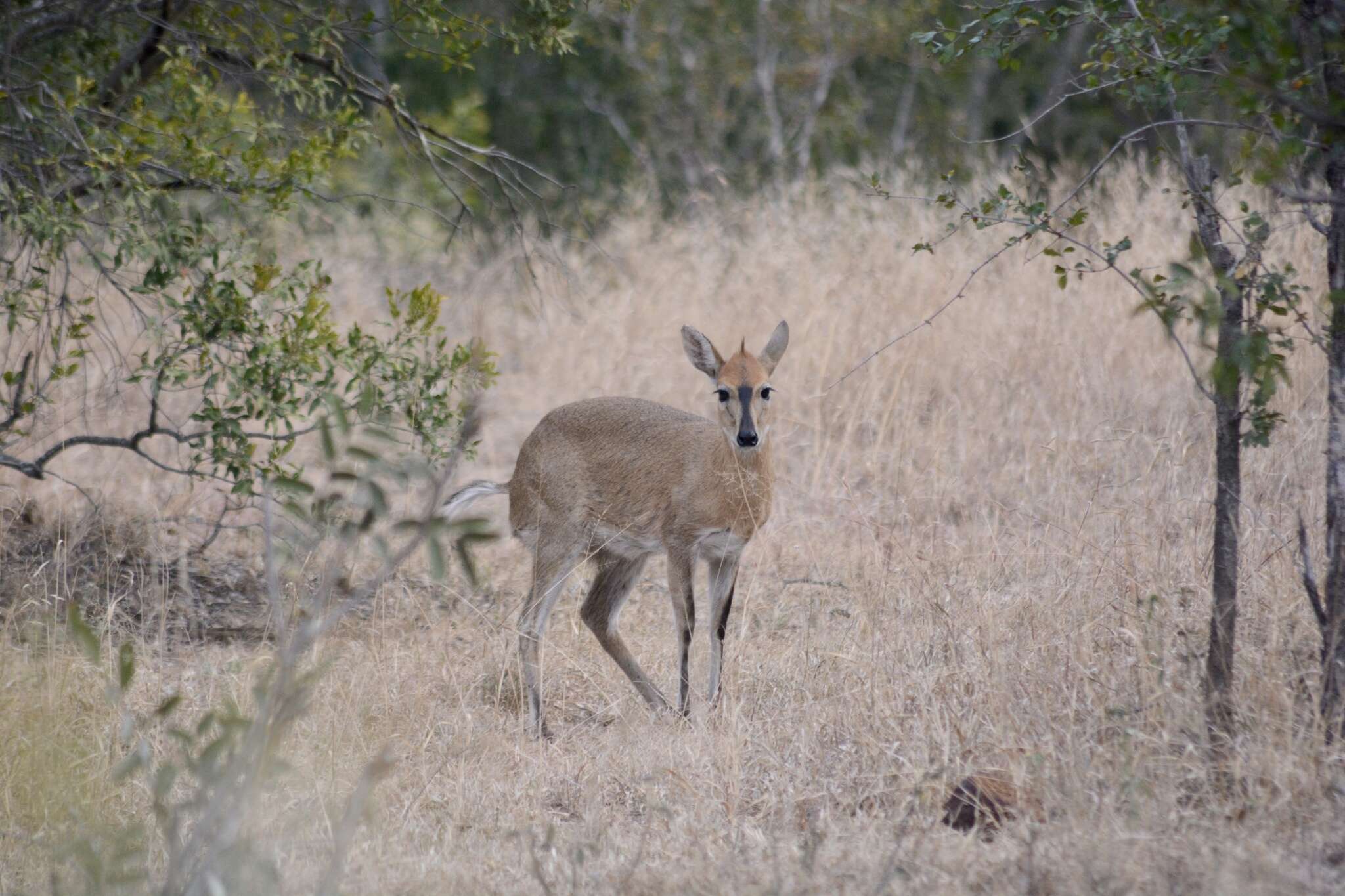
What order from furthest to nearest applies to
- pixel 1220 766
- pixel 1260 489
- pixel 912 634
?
pixel 1260 489 < pixel 912 634 < pixel 1220 766

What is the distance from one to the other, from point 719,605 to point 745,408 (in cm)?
85

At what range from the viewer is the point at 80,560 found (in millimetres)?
6656

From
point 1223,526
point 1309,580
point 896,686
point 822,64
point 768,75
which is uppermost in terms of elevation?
point 822,64

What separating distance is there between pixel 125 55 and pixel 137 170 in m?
1.27

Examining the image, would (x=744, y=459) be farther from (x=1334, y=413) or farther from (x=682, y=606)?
(x=1334, y=413)

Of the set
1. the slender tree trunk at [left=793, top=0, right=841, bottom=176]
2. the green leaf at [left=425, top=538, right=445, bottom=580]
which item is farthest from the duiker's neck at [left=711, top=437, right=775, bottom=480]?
the slender tree trunk at [left=793, top=0, right=841, bottom=176]

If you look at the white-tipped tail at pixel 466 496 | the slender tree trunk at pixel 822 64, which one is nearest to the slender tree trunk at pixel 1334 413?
the white-tipped tail at pixel 466 496

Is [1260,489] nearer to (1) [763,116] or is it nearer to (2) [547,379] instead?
(2) [547,379]

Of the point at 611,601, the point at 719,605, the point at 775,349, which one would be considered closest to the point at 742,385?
the point at 775,349

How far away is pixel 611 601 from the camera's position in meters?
6.36

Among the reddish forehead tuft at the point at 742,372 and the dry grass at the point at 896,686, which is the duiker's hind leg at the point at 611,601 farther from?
the reddish forehead tuft at the point at 742,372

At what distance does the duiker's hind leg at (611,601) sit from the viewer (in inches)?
243

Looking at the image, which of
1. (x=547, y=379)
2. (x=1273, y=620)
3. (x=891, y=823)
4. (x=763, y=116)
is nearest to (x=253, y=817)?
(x=891, y=823)

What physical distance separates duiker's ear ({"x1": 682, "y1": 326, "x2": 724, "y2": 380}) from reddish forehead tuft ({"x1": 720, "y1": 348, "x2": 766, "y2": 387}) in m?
0.19
